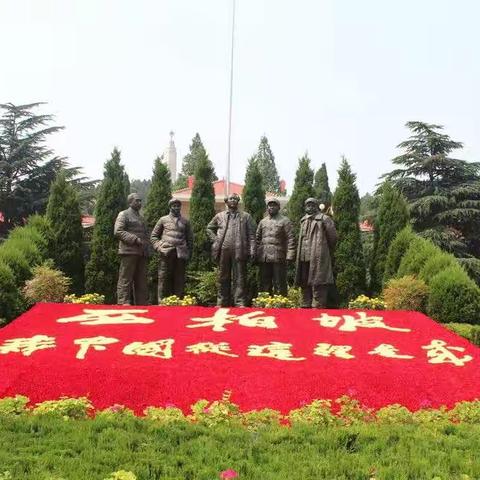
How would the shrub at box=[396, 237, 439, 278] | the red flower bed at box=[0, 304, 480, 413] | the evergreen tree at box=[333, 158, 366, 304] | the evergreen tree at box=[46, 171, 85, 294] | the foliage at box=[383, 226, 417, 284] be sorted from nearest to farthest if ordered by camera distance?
the red flower bed at box=[0, 304, 480, 413] < the shrub at box=[396, 237, 439, 278] < the foliage at box=[383, 226, 417, 284] < the evergreen tree at box=[46, 171, 85, 294] < the evergreen tree at box=[333, 158, 366, 304]

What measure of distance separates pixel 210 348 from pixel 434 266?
4.82 m

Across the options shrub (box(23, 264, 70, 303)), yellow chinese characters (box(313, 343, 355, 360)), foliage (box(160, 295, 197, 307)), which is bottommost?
yellow chinese characters (box(313, 343, 355, 360))

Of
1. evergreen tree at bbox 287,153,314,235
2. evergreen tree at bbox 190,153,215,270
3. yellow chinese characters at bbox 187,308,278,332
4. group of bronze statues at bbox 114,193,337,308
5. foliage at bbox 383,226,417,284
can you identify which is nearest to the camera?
yellow chinese characters at bbox 187,308,278,332

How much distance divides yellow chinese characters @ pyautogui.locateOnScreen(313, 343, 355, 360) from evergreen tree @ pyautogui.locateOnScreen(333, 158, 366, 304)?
5.63 m

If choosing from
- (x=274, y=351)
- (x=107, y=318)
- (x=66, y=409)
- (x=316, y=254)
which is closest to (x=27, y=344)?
(x=107, y=318)

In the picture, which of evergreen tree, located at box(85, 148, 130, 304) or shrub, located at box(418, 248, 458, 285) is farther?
evergreen tree, located at box(85, 148, 130, 304)

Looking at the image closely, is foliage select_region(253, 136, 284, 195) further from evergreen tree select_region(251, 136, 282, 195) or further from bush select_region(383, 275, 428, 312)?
bush select_region(383, 275, 428, 312)

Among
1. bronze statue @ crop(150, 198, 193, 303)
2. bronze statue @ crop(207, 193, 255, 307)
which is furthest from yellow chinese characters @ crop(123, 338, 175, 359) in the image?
bronze statue @ crop(150, 198, 193, 303)

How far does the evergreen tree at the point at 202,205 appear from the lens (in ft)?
36.9

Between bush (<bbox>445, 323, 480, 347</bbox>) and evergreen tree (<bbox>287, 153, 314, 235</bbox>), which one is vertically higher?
evergreen tree (<bbox>287, 153, 314, 235</bbox>)

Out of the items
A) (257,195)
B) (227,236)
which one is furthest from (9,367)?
(257,195)

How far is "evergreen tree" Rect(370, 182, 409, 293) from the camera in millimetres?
11094

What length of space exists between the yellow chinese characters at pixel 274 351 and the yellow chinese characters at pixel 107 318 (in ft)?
5.25

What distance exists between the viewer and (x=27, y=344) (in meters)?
5.29
